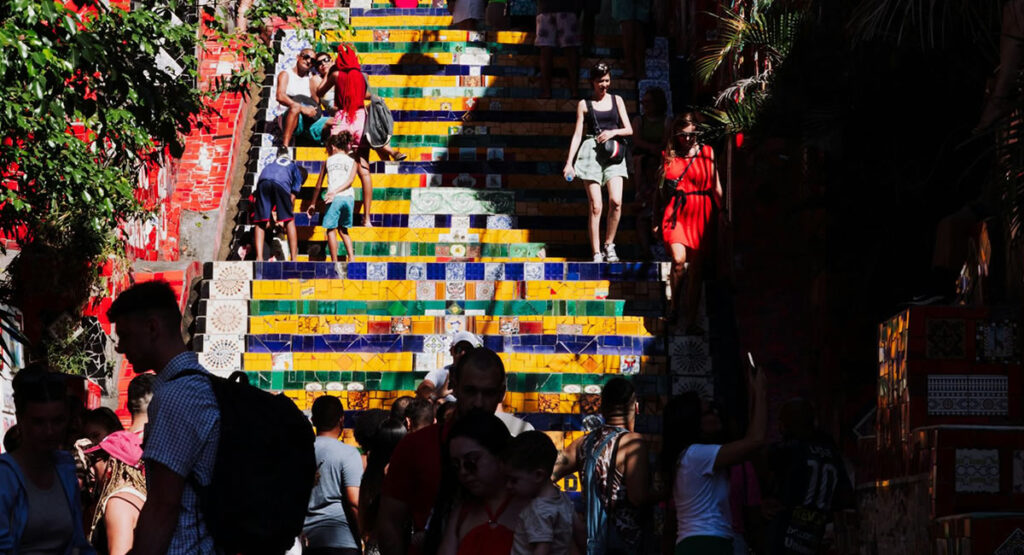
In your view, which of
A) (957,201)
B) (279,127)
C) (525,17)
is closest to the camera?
(957,201)

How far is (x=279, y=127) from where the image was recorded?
19219mm

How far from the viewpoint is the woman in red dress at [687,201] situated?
13867 mm

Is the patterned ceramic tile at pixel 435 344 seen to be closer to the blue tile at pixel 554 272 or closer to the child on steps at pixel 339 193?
the blue tile at pixel 554 272

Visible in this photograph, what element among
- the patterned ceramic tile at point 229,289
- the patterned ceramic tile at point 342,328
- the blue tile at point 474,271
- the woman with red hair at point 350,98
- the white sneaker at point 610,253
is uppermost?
the woman with red hair at point 350,98

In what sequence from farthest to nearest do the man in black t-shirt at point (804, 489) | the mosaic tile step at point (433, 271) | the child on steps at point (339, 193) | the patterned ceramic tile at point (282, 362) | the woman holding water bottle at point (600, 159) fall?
the child on steps at point (339, 193) < the woman holding water bottle at point (600, 159) < the mosaic tile step at point (433, 271) < the patterned ceramic tile at point (282, 362) < the man in black t-shirt at point (804, 489)

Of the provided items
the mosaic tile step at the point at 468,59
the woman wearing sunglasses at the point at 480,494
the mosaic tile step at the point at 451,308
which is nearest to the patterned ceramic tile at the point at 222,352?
the mosaic tile step at the point at 451,308

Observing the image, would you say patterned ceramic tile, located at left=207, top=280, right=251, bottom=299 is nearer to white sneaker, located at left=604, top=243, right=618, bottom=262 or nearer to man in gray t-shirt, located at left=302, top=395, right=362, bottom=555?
white sneaker, located at left=604, top=243, right=618, bottom=262

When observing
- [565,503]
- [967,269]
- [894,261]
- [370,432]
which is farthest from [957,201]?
[565,503]

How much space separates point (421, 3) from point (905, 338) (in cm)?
1534

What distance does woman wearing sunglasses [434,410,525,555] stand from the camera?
576 centimetres

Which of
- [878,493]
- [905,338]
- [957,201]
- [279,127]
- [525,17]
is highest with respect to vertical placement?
[525,17]

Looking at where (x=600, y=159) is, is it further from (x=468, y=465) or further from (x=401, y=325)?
(x=468, y=465)

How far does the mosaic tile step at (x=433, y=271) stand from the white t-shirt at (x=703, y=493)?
7.11 meters

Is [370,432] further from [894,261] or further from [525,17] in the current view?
[525,17]
